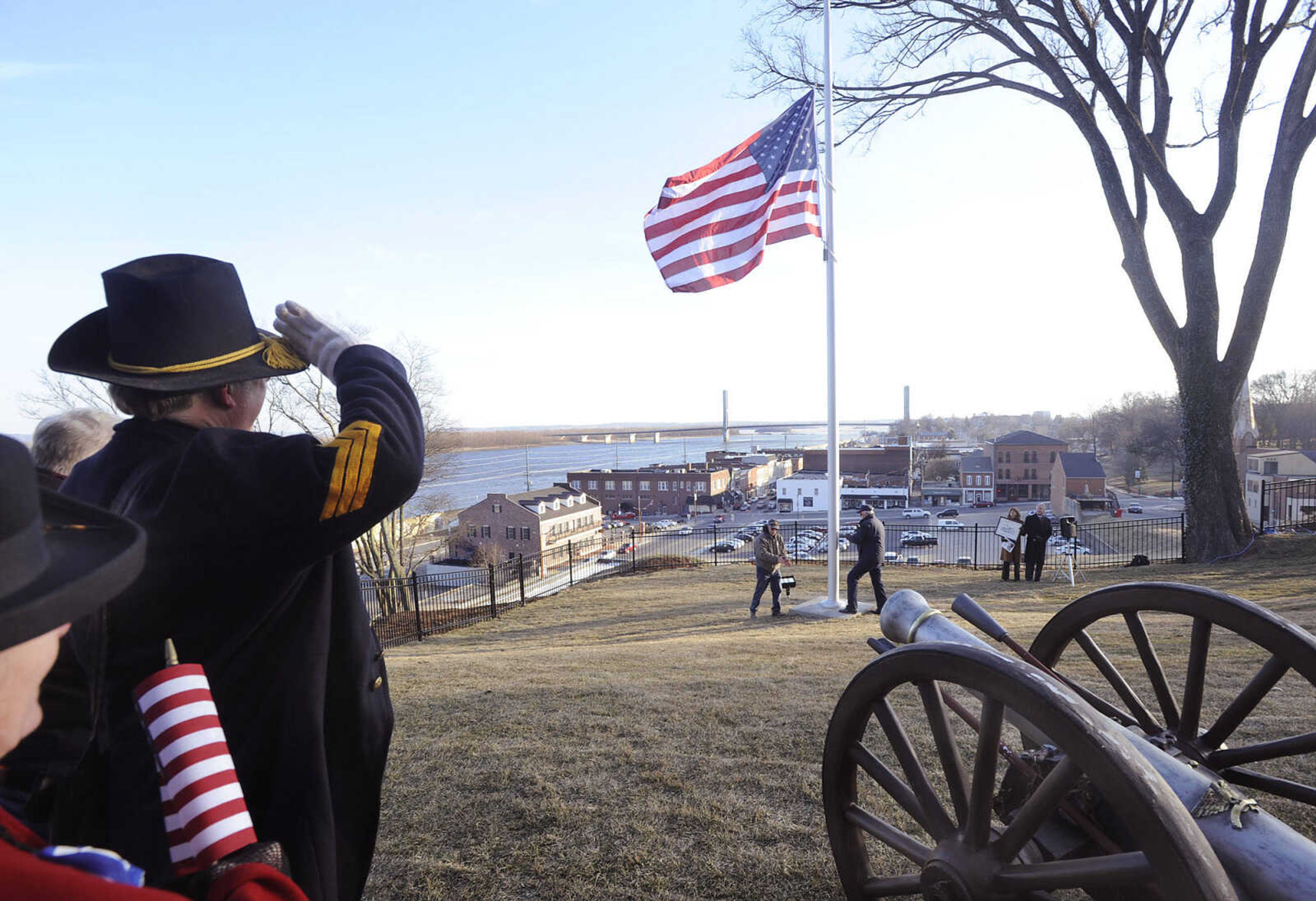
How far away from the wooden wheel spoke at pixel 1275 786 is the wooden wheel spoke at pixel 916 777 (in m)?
1.07

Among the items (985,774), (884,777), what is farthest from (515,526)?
(985,774)

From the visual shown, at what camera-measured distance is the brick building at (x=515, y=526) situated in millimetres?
38781

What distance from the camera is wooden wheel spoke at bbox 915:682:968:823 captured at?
1.82 meters

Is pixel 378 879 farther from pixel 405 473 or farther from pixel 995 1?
pixel 995 1

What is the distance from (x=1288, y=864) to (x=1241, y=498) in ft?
54.5

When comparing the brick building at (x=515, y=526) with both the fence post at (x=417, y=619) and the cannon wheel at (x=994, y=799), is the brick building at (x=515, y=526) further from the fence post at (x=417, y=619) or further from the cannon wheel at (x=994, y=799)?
the cannon wheel at (x=994, y=799)

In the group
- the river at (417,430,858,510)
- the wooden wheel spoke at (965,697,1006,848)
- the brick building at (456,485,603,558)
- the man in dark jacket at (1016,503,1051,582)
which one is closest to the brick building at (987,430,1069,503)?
the river at (417,430,858,510)

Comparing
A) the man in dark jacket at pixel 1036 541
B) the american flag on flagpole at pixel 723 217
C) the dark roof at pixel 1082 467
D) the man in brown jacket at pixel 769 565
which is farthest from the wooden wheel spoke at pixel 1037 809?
the dark roof at pixel 1082 467

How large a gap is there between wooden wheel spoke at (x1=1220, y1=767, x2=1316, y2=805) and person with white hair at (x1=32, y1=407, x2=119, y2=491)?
13.9 feet

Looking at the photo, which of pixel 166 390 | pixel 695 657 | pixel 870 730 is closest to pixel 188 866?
pixel 166 390

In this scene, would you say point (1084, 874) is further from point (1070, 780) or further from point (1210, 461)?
point (1210, 461)

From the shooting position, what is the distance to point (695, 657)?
6.61 metres

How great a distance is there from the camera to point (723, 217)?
9.31 meters

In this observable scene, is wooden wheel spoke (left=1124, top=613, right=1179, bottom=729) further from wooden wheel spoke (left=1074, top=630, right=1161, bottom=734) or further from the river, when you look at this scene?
the river
